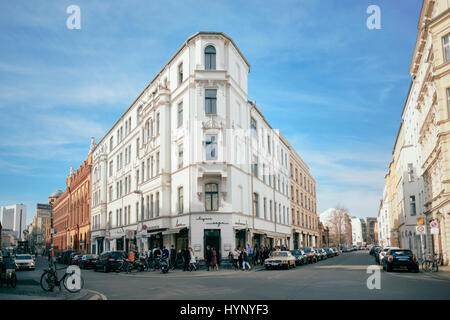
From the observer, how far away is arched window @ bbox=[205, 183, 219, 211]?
3272 centimetres

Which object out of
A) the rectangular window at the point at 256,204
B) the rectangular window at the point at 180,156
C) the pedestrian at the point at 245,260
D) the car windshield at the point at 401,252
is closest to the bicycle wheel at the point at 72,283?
the pedestrian at the point at 245,260

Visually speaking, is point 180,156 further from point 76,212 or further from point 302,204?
point 76,212

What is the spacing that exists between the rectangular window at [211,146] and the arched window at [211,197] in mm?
2326

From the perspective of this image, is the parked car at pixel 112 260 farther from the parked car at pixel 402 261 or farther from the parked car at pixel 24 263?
the parked car at pixel 402 261

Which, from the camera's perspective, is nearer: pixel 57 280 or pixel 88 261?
pixel 57 280

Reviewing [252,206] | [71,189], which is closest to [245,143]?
[252,206]

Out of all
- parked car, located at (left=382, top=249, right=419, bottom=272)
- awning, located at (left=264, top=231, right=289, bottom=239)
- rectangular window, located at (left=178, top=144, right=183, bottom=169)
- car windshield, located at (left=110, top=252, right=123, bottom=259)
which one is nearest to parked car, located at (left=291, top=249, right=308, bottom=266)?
awning, located at (left=264, top=231, right=289, bottom=239)

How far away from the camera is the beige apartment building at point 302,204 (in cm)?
6139

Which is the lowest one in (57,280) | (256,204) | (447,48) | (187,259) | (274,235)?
(187,259)

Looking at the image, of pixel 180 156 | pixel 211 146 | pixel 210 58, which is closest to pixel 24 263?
pixel 180 156

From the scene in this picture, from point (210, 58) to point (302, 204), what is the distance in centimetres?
3927

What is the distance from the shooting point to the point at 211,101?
111 ft

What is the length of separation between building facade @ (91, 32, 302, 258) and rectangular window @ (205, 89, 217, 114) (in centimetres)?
8
